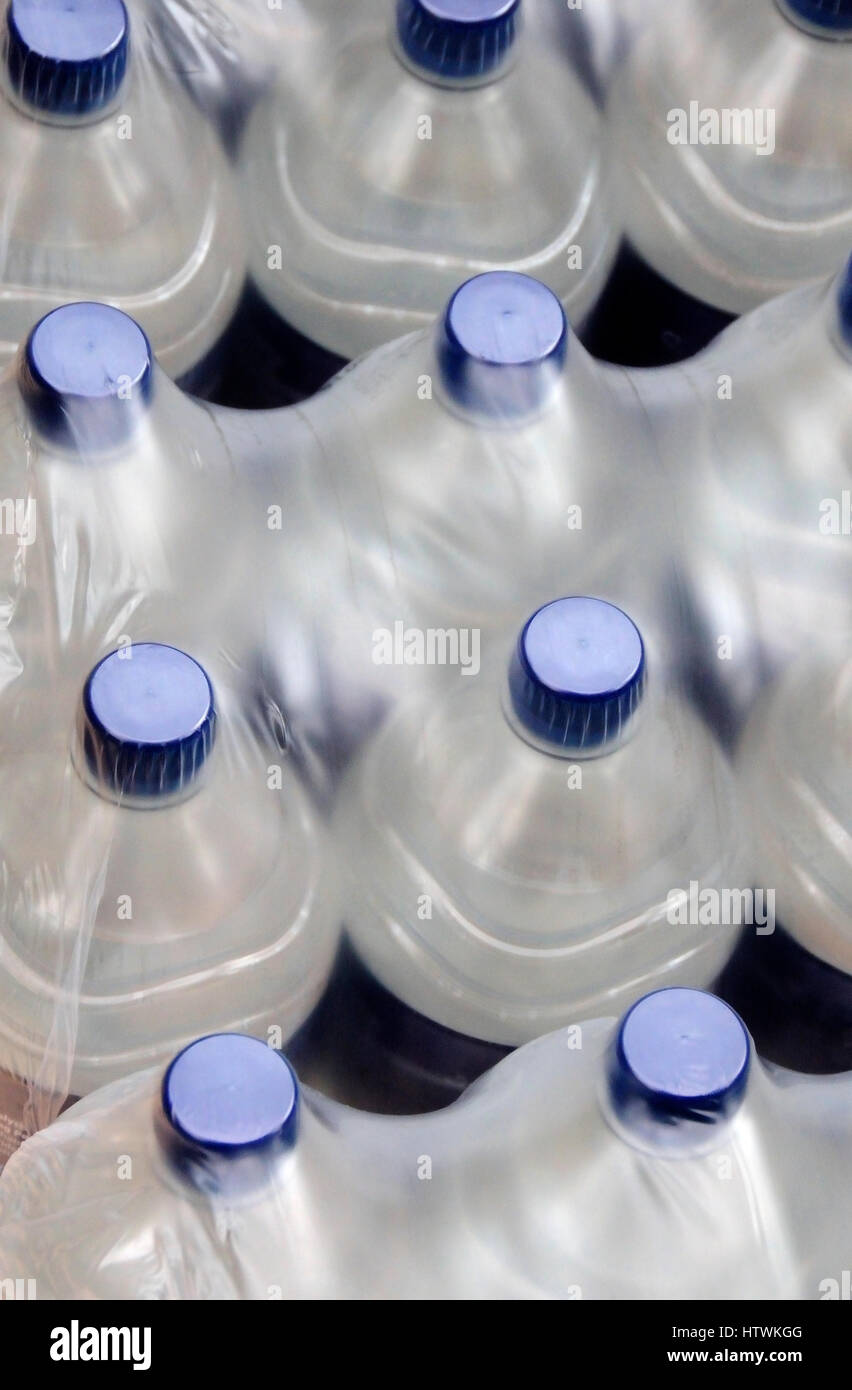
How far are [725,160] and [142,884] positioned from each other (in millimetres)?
737

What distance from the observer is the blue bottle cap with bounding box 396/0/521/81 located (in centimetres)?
138

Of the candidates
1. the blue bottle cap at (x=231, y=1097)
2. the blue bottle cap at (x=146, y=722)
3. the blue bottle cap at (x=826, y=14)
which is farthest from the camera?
the blue bottle cap at (x=826, y=14)

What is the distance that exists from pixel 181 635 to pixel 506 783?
24cm

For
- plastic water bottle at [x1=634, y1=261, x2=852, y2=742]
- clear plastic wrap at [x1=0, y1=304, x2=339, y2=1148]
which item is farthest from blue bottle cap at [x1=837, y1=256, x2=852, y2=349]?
clear plastic wrap at [x1=0, y1=304, x2=339, y2=1148]

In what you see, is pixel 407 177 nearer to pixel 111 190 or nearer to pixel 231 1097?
pixel 111 190

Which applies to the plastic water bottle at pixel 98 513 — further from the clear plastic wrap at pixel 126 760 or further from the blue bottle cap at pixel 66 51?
the blue bottle cap at pixel 66 51

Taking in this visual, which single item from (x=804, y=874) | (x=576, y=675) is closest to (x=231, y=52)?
(x=576, y=675)

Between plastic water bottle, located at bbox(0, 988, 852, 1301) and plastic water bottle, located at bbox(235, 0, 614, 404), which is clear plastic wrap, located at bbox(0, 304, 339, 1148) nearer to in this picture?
plastic water bottle, located at bbox(0, 988, 852, 1301)

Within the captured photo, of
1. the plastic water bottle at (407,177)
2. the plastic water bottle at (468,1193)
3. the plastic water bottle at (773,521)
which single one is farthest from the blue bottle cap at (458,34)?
the plastic water bottle at (468,1193)

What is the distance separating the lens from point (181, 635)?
1271 millimetres

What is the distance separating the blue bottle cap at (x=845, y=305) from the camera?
1331 mm

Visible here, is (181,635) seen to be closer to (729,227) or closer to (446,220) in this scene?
(446,220)

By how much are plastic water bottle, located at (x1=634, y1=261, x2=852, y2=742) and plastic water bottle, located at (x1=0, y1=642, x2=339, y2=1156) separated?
0.32 metres
